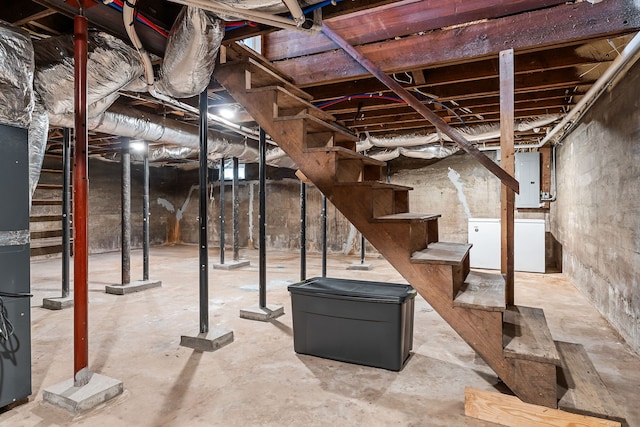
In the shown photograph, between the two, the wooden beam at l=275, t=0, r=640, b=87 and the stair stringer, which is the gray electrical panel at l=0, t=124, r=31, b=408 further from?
the wooden beam at l=275, t=0, r=640, b=87

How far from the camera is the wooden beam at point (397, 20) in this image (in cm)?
210

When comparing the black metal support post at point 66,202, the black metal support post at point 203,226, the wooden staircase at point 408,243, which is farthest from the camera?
the black metal support post at point 66,202

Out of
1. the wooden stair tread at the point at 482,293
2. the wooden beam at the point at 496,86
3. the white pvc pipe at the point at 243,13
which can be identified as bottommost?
the wooden stair tread at the point at 482,293

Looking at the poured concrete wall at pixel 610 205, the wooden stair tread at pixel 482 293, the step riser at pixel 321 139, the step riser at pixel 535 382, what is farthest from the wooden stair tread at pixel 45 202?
the poured concrete wall at pixel 610 205

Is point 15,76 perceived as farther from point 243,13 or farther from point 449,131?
point 449,131

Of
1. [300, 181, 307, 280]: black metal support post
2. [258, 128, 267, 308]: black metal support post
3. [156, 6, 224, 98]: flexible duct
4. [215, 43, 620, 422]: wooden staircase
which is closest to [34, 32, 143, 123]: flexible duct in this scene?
[156, 6, 224, 98]: flexible duct

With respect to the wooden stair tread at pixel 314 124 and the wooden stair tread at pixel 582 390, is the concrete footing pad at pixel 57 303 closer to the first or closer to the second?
the wooden stair tread at pixel 314 124

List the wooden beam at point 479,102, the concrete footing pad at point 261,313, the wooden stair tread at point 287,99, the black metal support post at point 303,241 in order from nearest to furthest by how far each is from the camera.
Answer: the wooden stair tread at point 287,99
the concrete footing pad at point 261,313
the wooden beam at point 479,102
the black metal support post at point 303,241

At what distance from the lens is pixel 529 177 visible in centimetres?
554

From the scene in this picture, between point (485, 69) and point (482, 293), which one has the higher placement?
point (485, 69)

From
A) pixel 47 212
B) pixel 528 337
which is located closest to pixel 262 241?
pixel 528 337

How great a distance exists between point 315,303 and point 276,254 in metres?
5.31

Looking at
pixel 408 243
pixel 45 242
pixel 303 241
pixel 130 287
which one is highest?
Answer: pixel 408 243

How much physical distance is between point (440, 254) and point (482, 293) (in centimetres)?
27
